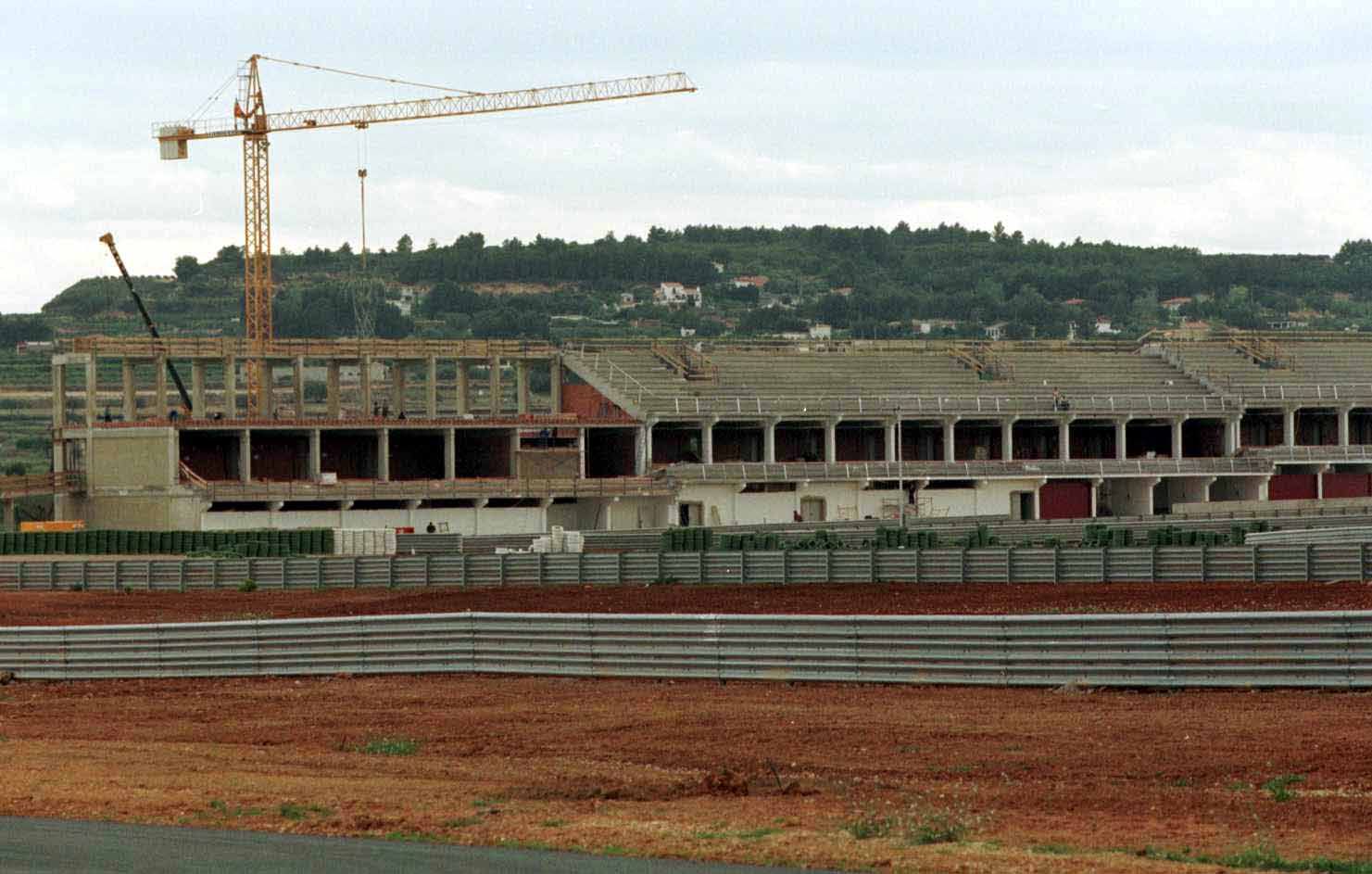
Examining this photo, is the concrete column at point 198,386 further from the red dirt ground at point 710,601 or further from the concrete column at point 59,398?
the red dirt ground at point 710,601

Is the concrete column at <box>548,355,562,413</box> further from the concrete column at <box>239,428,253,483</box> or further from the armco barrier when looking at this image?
the armco barrier

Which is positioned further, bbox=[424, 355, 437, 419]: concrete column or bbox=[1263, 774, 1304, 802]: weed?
bbox=[424, 355, 437, 419]: concrete column

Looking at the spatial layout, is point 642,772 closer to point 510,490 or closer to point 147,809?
point 147,809

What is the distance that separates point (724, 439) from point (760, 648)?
251 ft

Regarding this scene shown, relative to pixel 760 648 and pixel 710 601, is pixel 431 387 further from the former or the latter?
pixel 760 648

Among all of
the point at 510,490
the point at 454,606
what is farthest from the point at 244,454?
the point at 454,606

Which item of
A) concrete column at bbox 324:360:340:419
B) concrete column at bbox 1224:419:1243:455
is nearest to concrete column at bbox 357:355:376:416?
concrete column at bbox 324:360:340:419

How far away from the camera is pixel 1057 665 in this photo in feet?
100

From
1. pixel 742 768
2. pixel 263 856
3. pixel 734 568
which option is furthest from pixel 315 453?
pixel 263 856

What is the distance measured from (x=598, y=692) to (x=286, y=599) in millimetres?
27896

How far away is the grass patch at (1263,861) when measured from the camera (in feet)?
57.9

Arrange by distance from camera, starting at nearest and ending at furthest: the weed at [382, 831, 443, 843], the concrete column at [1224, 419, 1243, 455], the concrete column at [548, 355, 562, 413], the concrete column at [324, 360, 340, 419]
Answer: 1. the weed at [382, 831, 443, 843]
2. the concrete column at [324, 360, 340, 419]
3. the concrete column at [548, 355, 562, 413]
4. the concrete column at [1224, 419, 1243, 455]

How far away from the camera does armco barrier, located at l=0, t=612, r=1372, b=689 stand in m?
29.4

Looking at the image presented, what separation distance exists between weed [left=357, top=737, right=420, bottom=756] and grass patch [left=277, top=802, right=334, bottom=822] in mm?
5182
